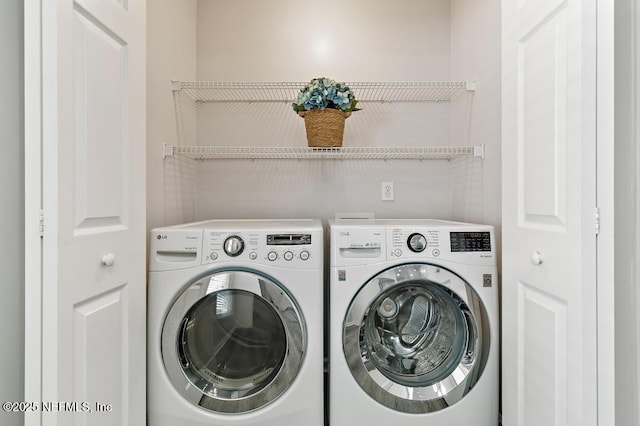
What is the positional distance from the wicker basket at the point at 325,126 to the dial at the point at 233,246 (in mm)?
679

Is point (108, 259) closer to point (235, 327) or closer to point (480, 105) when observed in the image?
point (235, 327)

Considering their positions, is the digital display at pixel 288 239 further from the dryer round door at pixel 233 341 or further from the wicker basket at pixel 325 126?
the wicker basket at pixel 325 126

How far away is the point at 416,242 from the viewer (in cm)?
137

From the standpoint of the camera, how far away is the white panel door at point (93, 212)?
34.3 inches

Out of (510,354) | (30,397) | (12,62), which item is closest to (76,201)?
(12,62)

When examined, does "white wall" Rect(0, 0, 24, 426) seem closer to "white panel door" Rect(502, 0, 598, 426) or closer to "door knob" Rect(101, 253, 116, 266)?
"door knob" Rect(101, 253, 116, 266)

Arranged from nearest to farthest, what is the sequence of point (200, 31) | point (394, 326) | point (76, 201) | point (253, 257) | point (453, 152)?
1. point (76, 201)
2. point (253, 257)
3. point (394, 326)
4. point (453, 152)
5. point (200, 31)

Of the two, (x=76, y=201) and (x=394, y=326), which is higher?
(x=76, y=201)

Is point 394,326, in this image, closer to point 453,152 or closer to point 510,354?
point 510,354

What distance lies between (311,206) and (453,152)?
820mm

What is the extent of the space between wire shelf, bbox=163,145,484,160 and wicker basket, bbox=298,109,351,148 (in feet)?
0.15

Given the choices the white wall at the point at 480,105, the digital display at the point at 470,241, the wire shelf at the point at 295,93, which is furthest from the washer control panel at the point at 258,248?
the wire shelf at the point at 295,93

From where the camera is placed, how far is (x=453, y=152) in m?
1.83

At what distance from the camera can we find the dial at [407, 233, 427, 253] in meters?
1.36
